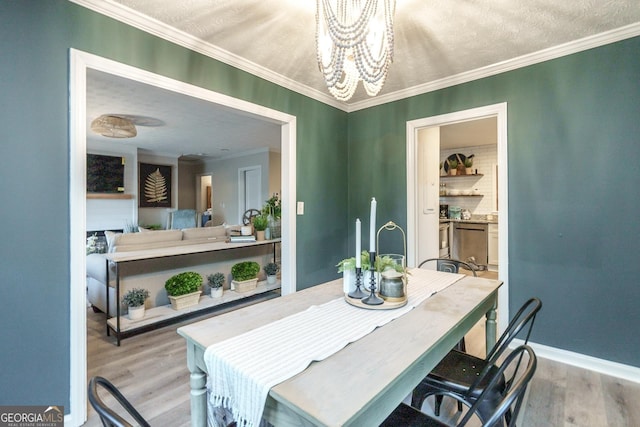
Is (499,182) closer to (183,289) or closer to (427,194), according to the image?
(427,194)

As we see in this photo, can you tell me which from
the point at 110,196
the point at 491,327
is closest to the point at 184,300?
the point at 491,327

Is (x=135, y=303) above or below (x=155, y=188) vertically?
below

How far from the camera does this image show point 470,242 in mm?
5531

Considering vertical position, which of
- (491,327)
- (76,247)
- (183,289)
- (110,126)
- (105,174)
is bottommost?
(183,289)

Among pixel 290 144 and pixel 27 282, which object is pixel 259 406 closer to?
pixel 27 282

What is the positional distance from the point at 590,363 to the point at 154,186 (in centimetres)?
769

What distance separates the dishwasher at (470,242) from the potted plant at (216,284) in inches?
171

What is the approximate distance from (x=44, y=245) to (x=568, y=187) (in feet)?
11.4

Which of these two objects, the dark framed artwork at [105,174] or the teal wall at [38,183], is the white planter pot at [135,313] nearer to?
the teal wall at [38,183]

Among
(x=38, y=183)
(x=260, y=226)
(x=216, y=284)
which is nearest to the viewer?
(x=38, y=183)

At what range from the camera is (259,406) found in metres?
0.78


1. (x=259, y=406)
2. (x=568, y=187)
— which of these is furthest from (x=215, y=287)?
(x=568, y=187)

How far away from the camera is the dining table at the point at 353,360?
2.40 ft

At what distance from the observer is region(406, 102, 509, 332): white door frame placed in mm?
2543
